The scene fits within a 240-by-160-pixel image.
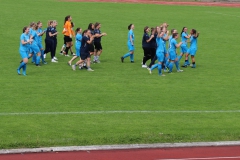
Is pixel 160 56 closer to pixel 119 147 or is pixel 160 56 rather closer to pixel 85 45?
pixel 85 45

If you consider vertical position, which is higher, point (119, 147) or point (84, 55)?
point (84, 55)

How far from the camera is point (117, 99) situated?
67.8 ft

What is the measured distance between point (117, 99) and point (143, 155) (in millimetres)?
6499

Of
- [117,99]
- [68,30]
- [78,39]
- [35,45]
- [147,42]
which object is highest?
[68,30]

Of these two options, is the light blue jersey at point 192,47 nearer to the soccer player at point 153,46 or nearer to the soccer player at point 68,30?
the soccer player at point 153,46

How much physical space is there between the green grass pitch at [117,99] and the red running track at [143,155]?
2.38ft

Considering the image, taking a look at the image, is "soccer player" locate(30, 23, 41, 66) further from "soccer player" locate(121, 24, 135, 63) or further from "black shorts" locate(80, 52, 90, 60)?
"soccer player" locate(121, 24, 135, 63)

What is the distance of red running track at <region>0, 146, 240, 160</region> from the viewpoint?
45.7 ft

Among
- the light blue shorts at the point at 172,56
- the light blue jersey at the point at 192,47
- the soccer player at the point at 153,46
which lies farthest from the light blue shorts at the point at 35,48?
the light blue jersey at the point at 192,47

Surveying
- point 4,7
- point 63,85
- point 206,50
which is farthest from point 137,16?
point 63,85

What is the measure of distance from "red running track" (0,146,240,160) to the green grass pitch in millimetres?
725

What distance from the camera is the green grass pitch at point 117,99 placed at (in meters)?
15.9

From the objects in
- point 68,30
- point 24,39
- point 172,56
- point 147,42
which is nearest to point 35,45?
point 24,39

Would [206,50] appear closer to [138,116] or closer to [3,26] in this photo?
[3,26]
